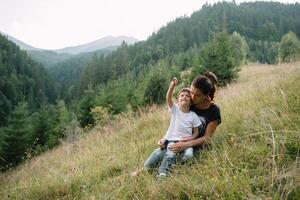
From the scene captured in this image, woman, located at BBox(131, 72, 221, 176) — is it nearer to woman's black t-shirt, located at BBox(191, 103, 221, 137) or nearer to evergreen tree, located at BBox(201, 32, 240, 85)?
woman's black t-shirt, located at BBox(191, 103, 221, 137)

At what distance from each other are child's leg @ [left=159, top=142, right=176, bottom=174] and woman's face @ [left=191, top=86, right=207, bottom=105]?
768mm

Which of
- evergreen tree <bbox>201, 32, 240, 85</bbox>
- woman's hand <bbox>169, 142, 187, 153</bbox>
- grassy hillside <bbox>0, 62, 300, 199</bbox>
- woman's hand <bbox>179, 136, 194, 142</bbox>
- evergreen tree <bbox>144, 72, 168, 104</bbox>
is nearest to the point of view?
grassy hillside <bbox>0, 62, 300, 199</bbox>

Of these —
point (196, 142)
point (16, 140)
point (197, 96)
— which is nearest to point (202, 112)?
point (197, 96)

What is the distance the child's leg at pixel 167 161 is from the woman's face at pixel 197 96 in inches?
30.3

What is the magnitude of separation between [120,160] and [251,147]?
8.00 ft

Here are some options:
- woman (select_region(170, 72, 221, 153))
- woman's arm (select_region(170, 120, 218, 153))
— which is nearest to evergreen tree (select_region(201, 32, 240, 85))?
woman (select_region(170, 72, 221, 153))

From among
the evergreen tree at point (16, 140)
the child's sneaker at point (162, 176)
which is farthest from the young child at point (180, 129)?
the evergreen tree at point (16, 140)

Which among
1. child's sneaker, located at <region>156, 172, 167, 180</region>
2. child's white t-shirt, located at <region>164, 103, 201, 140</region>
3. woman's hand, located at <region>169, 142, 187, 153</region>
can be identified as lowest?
child's sneaker, located at <region>156, 172, 167, 180</region>

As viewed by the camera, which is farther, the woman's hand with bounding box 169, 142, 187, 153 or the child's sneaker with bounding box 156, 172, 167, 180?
the woman's hand with bounding box 169, 142, 187, 153

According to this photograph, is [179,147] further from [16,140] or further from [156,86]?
[16,140]

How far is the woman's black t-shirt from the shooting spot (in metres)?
4.39

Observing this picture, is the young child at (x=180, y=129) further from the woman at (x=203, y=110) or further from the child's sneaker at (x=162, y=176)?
the child's sneaker at (x=162, y=176)

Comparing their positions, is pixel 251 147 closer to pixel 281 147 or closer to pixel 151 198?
pixel 281 147

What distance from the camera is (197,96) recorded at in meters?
4.45
